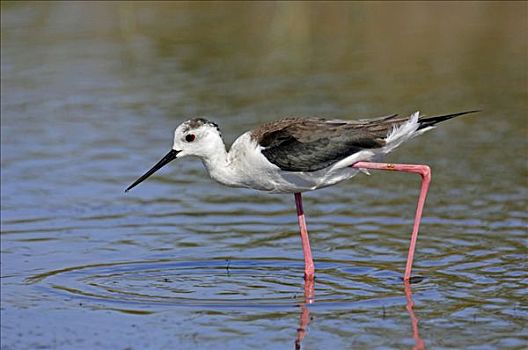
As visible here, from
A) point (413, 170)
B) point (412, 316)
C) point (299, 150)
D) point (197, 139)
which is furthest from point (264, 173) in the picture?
point (412, 316)

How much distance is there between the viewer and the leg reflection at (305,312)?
24.3ft

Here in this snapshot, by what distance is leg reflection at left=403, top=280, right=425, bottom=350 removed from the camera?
23.6 ft

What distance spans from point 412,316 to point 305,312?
65 centimetres

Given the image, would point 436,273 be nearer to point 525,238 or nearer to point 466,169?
point 525,238

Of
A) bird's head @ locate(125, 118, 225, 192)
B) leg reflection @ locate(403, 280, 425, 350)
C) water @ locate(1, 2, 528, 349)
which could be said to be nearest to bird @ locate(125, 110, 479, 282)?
bird's head @ locate(125, 118, 225, 192)

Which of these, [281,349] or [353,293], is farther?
[353,293]

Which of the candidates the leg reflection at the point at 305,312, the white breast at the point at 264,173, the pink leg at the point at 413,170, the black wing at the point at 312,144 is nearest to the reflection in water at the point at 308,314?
the leg reflection at the point at 305,312

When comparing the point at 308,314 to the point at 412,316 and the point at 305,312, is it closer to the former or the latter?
the point at 305,312

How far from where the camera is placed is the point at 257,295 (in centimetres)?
832

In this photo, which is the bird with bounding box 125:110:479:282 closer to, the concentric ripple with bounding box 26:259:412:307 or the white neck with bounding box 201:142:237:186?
the white neck with bounding box 201:142:237:186

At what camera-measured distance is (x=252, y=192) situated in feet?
37.8

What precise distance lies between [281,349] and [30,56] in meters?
11.4

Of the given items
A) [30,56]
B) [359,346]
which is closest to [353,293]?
[359,346]

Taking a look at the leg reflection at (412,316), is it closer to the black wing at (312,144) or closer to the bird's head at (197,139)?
the black wing at (312,144)
